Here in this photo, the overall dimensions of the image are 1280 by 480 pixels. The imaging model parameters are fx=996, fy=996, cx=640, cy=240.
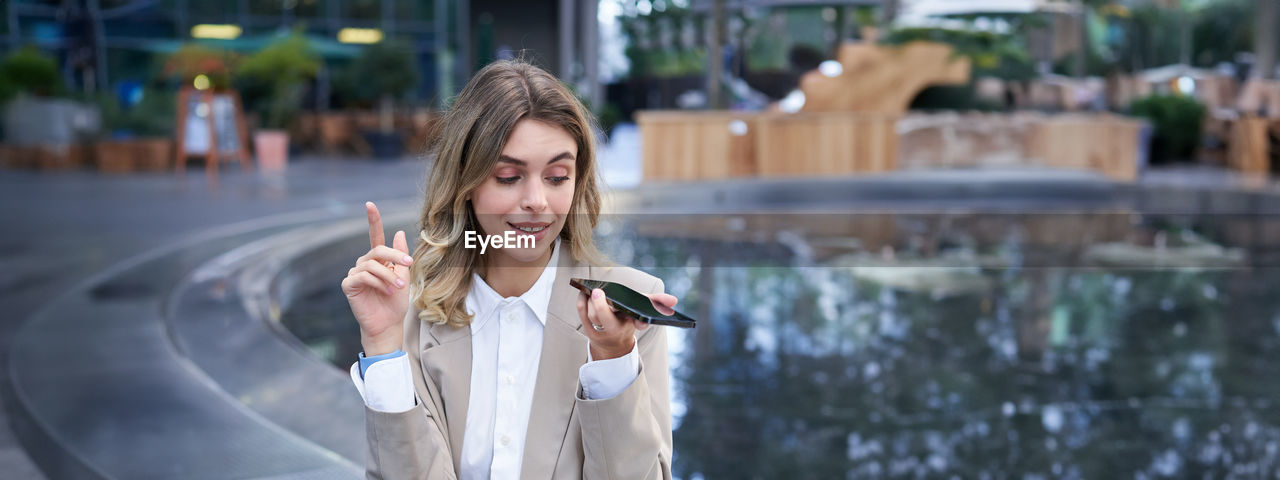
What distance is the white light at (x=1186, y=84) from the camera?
1798 centimetres

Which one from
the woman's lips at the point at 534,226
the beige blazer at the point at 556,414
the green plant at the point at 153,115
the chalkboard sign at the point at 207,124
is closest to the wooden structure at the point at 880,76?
the chalkboard sign at the point at 207,124

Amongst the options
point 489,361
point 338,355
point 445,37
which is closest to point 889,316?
point 338,355

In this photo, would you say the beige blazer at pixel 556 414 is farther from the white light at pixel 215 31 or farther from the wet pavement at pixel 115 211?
the white light at pixel 215 31

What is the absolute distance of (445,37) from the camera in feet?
77.9

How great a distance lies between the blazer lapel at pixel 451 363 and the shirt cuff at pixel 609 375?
183 millimetres

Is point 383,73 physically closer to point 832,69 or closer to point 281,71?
point 281,71

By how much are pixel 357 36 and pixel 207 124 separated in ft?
36.1

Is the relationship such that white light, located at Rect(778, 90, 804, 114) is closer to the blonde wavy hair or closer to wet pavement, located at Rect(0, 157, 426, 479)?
wet pavement, located at Rect(0, 157, 426, 479)

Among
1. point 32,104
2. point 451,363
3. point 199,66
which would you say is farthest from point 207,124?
point 451,363

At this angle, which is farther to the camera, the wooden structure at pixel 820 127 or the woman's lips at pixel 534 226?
the wooden structure at pixel 820 127

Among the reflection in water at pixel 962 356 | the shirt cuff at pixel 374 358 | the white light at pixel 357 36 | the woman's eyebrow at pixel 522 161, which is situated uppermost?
the white light at pixel 357 36

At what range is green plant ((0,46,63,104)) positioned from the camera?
45.3 ft

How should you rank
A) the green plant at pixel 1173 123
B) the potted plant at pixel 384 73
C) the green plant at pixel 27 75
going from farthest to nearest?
the potted plant at pixel 384 73 → the green plant at pixel 1173 123 → the green plant at pixel 27 75

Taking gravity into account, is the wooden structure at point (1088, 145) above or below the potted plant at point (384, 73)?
below
